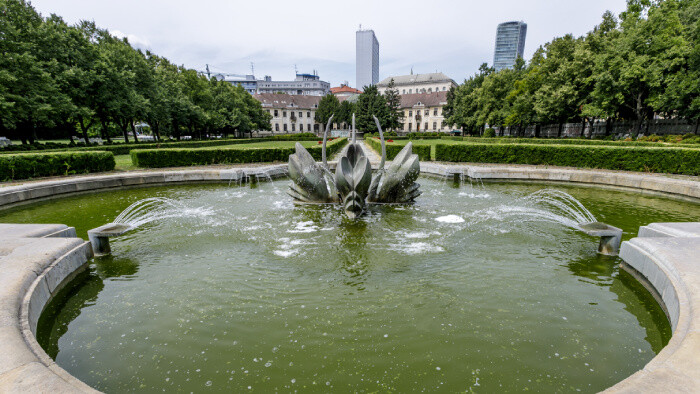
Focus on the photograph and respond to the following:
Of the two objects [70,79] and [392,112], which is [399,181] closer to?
[70,79]

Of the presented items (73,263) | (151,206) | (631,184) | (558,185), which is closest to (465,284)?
(73,263)

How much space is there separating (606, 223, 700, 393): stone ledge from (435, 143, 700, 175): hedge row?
11.6 m

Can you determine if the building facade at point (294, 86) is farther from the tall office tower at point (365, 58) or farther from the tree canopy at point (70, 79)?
the tree canopy at point (70, 79)

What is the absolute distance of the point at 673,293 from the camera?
378cm

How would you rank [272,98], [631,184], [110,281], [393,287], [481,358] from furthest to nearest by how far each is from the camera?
[272,98], [631,184], [110,281], [393,287], [481,358]

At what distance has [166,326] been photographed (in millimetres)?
3889

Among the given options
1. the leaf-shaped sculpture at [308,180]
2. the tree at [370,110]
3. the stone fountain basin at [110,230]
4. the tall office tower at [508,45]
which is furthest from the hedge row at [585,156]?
the tall office tower at [508,45]

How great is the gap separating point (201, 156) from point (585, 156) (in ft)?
70.5

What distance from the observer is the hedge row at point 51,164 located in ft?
42.7

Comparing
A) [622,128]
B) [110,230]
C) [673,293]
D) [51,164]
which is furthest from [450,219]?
[622,128]

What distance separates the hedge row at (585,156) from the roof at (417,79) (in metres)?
89.8

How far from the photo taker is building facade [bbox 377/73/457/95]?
335 ft

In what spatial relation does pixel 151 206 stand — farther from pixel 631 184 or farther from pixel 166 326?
pixel 631 184

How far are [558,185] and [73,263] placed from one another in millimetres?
15877
